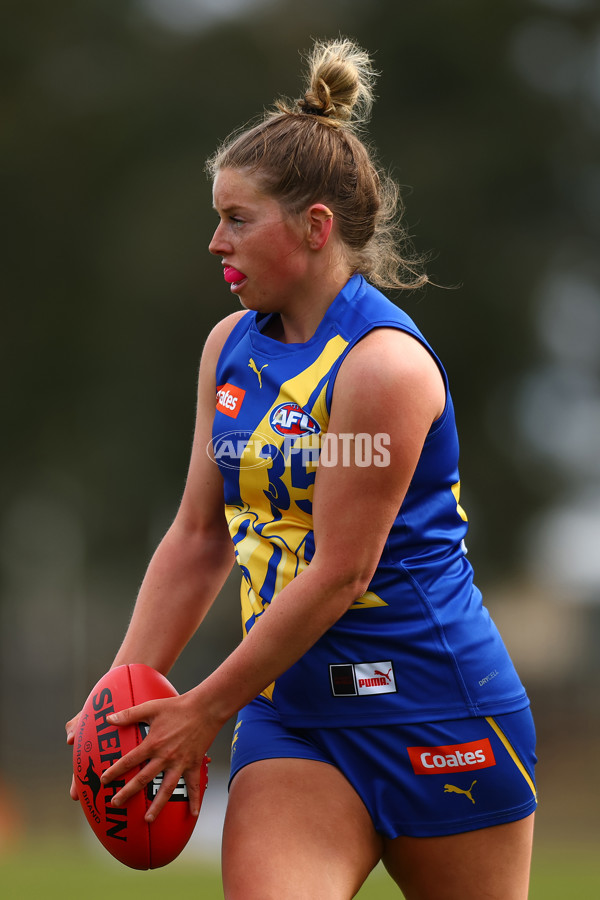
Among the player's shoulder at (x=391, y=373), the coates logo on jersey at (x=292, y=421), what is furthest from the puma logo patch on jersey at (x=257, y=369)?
the player's shoulder at (x=391, y=373)

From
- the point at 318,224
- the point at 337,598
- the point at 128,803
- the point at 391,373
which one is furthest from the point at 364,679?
the point at 318,224

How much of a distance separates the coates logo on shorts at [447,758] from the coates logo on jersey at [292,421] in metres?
0.75

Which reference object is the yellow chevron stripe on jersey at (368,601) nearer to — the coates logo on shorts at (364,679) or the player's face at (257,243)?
the coates logo on shorts at (364,679)

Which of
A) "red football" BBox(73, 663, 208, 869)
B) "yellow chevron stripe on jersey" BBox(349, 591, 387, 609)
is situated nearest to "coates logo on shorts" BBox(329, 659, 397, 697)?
"yellow chevron stripe on jersey" BBox(349, 591, 387, 609)

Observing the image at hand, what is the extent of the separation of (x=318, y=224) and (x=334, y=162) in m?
0.15

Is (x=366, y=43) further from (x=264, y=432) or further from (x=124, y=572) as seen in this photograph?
(x=264, y=432)

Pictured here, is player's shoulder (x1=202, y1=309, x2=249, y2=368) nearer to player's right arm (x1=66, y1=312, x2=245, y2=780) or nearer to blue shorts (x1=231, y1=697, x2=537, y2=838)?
player's right arm (x1=66, y1=312, x2=245, y2=780)

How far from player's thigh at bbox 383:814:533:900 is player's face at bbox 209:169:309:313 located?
1300 mm

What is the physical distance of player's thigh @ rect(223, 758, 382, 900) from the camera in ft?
8.38

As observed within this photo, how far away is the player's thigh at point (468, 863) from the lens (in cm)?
279

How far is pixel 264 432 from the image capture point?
276cm

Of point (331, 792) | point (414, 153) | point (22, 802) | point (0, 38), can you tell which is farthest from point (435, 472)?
point (0, 38)

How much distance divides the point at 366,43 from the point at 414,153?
151 centimetres

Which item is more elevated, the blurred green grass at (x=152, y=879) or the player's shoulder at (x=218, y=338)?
the player's shoulder at (x=218, y=338)
